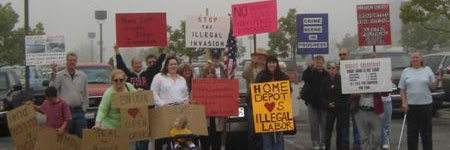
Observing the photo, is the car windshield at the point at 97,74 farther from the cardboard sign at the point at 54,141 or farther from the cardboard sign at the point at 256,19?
the cardboard sign at the point at 54,141

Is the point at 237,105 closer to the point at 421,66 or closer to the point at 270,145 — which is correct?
the point at 270,145

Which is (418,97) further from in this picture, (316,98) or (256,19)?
(256,19)

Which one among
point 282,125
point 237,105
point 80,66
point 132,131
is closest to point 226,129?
point 237,105

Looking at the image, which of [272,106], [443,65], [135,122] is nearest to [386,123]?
[272,106]

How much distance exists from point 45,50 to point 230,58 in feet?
17.0

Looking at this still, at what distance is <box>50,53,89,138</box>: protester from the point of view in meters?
10.6

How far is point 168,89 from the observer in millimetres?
9648

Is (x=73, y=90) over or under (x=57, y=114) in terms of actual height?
over

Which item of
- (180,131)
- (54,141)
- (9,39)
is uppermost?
(9,39)

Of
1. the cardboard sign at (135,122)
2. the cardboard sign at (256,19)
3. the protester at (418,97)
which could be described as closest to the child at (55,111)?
the cardboard sign at (135,122)

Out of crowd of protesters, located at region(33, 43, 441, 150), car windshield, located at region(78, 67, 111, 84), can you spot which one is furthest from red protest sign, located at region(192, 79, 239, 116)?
car windshield, located at region(78, 67, 111, 84)

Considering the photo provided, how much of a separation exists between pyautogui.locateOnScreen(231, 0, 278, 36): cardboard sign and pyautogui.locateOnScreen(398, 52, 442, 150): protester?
2671 mm

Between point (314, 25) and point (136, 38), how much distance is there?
12.1ft

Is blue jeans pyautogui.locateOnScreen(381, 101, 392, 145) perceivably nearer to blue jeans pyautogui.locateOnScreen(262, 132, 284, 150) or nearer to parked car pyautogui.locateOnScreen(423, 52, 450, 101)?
blue jeans pyautogui.locateOnScreen(262, 132, 284, 150)
